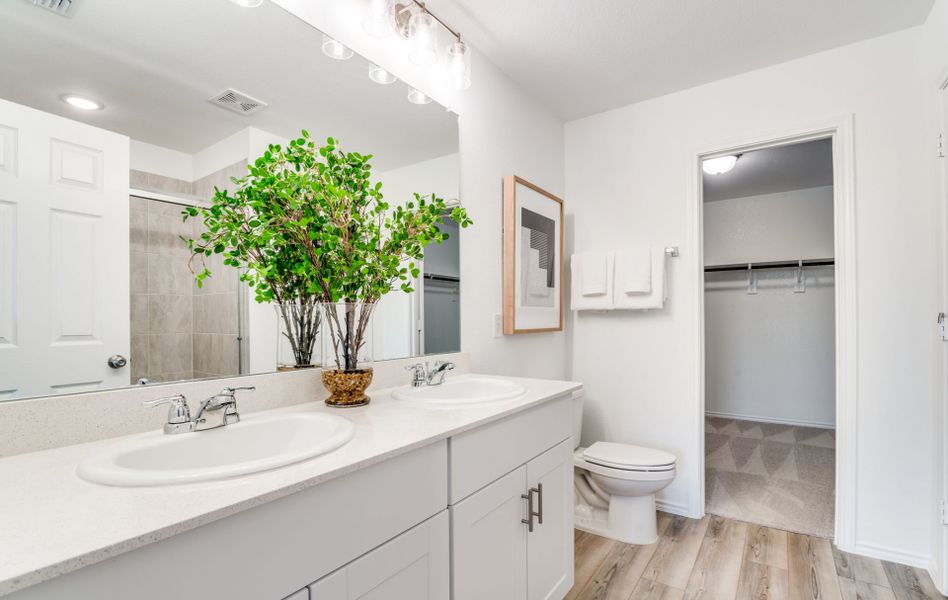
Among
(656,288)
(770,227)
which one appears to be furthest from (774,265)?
(656,288)

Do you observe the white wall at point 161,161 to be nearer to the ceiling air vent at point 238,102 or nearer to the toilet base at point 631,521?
the ceiling air vent at point 238,102

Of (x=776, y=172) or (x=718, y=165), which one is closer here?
(x=718, y=165)

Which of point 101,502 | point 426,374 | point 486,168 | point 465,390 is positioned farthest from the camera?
point 486,168

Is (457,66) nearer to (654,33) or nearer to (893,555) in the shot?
(654,33)

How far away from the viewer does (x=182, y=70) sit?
1163mm

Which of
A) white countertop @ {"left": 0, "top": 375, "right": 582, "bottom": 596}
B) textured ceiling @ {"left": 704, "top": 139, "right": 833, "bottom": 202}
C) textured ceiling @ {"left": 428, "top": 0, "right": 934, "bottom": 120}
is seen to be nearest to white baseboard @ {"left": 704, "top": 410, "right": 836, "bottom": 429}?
textured ceiling @ {"left": 704, "top": 139, "right": 833, "bottom": 202}

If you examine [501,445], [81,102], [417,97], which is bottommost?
[501,445]

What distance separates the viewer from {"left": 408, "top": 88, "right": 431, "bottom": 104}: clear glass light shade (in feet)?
5.90

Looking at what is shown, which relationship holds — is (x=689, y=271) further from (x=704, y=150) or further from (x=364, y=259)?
(x=364, y=259)

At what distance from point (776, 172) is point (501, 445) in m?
3.64

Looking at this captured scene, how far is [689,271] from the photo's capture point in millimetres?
2457

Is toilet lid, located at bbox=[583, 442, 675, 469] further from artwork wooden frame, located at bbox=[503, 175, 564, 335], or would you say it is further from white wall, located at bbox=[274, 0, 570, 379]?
artwork wooden frame, located at bbox=[503, 175, 564, 335]

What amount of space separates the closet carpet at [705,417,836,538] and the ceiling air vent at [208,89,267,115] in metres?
2.77

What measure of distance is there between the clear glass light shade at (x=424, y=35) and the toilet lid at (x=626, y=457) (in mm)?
1854
